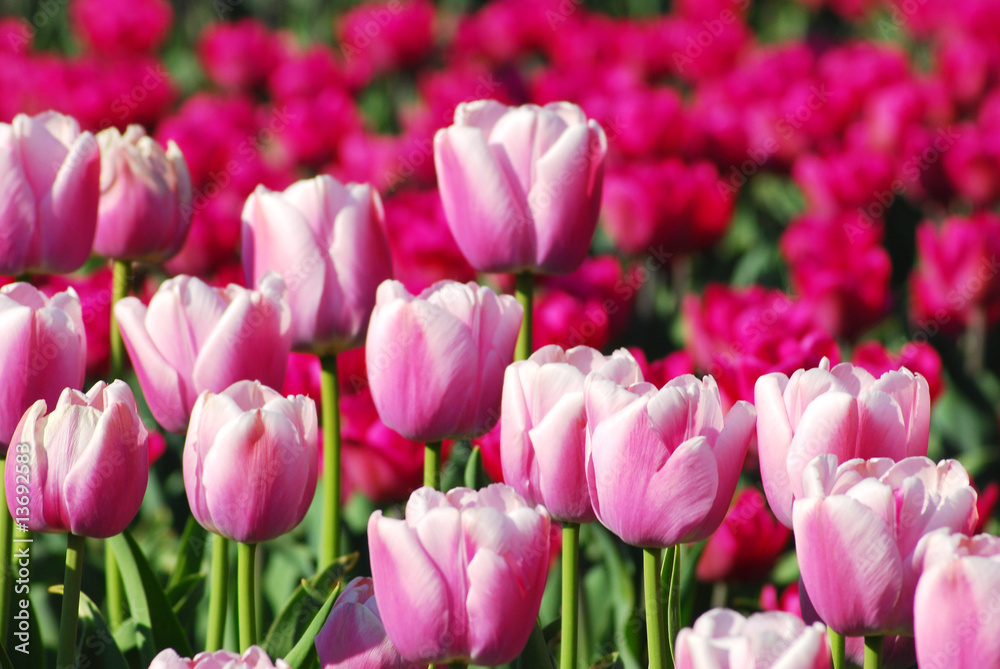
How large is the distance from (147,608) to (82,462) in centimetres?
22

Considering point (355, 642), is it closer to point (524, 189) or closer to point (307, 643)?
point (307, 643)

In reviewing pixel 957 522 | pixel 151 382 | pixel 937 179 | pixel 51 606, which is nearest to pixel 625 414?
pixel 957 522

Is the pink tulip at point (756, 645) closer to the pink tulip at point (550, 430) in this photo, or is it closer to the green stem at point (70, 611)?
the pink tulip at point (550, 430)

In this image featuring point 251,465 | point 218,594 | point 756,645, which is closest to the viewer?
point 756,645

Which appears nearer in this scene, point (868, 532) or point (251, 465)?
point (868, 532)

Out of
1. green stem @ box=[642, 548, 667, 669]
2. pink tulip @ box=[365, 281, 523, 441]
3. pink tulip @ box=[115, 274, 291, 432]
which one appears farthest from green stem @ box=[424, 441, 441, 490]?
green stem @ box=[642, 548, 667, 669]

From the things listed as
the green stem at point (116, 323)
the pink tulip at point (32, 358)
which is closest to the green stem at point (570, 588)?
the pink tulip at point (32, 358)

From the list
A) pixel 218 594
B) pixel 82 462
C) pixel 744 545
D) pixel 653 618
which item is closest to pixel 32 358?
pixel 82 462

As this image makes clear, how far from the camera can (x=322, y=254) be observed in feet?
3.29

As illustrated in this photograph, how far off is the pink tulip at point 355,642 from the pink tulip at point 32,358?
259 mm

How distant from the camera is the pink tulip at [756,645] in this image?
52 cm

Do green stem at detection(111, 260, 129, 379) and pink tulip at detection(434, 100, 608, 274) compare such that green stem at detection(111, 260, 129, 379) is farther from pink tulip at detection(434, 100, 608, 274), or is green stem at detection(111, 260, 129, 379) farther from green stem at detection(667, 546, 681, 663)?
green stem at detection(667, 546, 681, 663)

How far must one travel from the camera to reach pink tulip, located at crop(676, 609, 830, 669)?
523 millimetres

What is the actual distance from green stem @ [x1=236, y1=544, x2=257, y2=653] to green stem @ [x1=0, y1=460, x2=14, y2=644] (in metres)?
0.16
